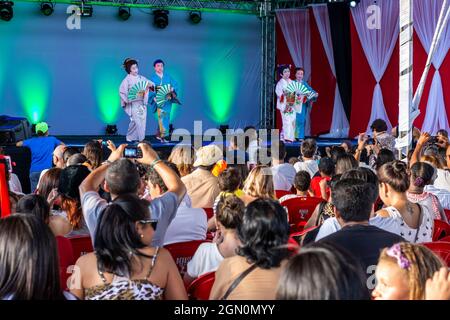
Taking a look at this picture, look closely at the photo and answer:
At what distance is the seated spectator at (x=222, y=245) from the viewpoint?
3295mm

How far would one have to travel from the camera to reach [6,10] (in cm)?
1380

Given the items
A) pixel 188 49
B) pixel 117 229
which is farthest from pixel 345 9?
pixel 117 229

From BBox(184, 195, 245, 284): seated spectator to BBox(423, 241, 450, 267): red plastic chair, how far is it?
36.0 inches

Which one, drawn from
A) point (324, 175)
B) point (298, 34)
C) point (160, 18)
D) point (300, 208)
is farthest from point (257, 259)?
point (298, 34)

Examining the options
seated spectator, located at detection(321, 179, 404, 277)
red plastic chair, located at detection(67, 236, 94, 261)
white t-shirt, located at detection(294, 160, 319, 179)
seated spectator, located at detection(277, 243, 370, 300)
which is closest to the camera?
seated spectator, located at detection(277, 243, 370, 300)

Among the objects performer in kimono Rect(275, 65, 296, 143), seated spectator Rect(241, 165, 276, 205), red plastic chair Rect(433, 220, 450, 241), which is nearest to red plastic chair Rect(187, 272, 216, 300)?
seated spectator Rect(241, 165, 276, 205)

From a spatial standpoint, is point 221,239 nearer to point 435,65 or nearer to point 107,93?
point 435,65

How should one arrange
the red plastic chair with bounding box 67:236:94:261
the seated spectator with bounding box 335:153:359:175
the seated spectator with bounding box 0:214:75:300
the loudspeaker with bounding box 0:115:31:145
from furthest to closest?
the loudspeaker with bounding box 0:115:31:145
the seated spectator with bounding box 335:153:359:175
the red plastic chair with bounding box 67:236:94:261
the seated spectator with bounding box 0:214:75:300

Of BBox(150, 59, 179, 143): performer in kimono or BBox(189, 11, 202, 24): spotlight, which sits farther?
BBox(189, 11, 202, 24): spotlight

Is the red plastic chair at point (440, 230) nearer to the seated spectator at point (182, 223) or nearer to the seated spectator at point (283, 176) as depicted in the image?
the seated spectator at point (182, 223)

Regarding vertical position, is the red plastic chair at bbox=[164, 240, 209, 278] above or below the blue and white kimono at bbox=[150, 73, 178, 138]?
below

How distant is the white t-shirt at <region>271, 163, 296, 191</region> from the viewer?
6.33 metres

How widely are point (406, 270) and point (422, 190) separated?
2.49m

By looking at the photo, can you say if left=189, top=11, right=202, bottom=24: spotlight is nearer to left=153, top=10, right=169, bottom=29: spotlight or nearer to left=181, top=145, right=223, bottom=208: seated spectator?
left=153, top=10, right=169, bottom=29: spotlight
